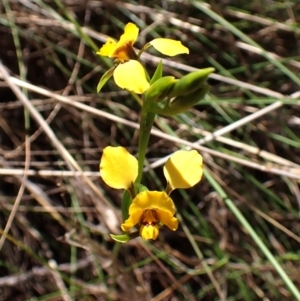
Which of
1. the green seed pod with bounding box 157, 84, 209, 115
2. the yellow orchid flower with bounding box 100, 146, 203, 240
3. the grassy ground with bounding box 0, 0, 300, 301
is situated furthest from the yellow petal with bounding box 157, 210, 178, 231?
the grassy ground with bounding box 0, 0, 300, 301

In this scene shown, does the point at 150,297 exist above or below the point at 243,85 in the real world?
below

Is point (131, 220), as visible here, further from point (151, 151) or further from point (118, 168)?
point (151, 151)

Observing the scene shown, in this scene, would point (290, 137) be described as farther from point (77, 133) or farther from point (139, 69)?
point (139, 69)

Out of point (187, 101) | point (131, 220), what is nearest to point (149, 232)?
point (131, 220)

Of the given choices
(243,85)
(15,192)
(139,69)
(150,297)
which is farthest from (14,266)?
(139,69)

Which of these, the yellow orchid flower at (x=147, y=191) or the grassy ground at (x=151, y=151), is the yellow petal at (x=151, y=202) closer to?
the yellow orchid flower at (x=147, y=191)

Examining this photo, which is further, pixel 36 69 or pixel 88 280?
pixel 36 69

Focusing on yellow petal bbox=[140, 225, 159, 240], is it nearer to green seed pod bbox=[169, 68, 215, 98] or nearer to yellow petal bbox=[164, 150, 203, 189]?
yellow petal bbox=[164, 150, 203, 189]
